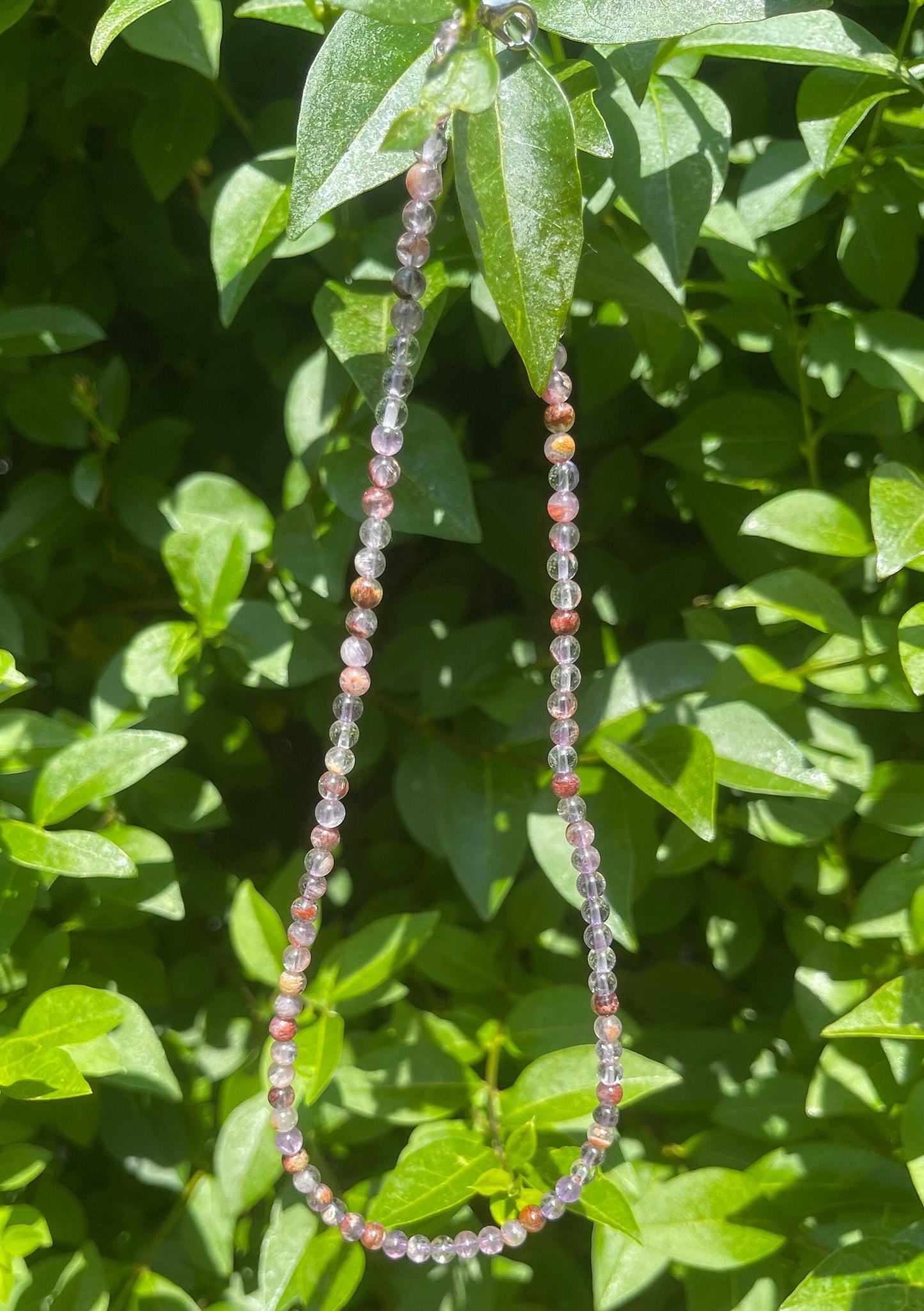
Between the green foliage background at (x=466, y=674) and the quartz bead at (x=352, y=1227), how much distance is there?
0.04 m

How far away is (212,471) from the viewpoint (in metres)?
0.87

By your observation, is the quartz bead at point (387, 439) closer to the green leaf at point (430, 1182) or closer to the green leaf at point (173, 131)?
the green leaf at point (173, 131)

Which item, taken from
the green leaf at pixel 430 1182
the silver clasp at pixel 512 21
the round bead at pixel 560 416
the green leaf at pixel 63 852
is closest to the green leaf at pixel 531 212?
the silver clasp at pixel 512 21

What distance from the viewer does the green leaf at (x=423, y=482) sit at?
60cm

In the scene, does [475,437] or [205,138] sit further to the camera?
[475,437]

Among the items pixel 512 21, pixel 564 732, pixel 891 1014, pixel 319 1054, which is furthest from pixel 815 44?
pixel 319 1054

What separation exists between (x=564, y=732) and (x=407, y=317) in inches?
9.4

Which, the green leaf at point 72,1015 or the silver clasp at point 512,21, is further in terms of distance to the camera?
the green leaf at point 72,1015

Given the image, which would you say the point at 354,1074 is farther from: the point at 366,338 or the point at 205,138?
the point at 205,138

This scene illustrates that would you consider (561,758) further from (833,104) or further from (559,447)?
(833,104)

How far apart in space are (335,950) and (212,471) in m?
0.40

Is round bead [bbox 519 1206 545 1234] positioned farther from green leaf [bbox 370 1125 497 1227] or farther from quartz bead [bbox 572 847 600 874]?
quartz bead [bbox 572 847 600 874]

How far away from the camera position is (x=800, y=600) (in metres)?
0.65

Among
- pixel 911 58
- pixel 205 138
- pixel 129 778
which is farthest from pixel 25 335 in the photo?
pixel 911 58
